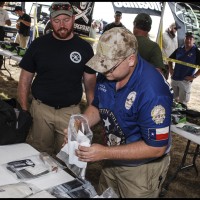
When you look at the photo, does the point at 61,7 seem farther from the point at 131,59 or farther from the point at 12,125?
the point at 131,59

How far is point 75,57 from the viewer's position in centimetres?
248

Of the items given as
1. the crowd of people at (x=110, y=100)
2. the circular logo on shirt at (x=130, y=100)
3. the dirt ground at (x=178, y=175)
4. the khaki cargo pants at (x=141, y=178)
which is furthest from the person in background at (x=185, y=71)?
the circular logo on shirt at (x=130, y=100)

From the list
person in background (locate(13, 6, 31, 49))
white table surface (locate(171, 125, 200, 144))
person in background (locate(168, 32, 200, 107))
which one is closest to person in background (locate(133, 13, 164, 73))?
white table surface (locate(171, 125, 200, 144))

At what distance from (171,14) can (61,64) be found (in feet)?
13.4

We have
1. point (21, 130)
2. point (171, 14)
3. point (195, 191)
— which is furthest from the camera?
point (171, 14)

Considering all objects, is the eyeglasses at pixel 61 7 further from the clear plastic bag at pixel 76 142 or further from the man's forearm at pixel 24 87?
the clear plastic bag at pixel 76 142

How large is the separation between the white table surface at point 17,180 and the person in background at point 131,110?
0.59 ft

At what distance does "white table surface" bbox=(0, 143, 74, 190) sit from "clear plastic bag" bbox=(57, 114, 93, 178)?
66 mm

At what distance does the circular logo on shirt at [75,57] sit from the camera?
2.47 m

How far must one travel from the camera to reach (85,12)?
7.00 metres

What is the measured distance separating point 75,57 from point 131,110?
3.62ft

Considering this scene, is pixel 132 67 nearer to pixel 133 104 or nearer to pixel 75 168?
pixel 133 104

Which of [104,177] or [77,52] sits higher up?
[77,52]

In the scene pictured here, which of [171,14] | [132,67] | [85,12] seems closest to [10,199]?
[132,67]
